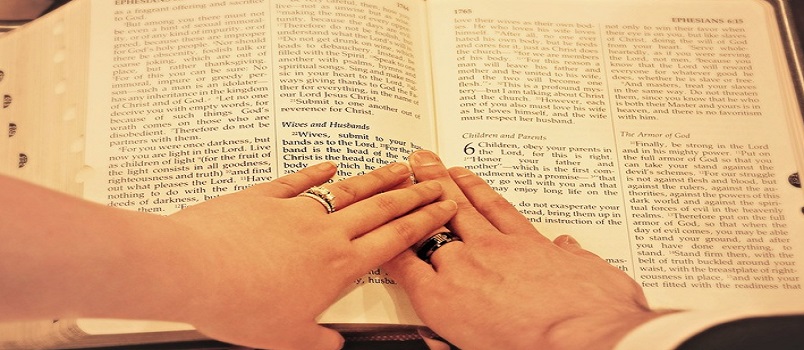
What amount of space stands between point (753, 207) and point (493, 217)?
30 centimetres

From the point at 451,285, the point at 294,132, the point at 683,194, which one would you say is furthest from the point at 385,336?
the point at 683,194

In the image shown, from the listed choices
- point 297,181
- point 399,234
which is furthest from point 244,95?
point 399,234

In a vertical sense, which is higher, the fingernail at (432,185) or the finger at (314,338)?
the fingernail at (432,185)

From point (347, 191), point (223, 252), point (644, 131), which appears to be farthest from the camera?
point (644, 131)

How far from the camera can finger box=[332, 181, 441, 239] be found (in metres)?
0.58

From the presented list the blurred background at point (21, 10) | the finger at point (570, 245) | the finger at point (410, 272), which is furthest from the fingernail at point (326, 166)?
the blurred background at point (21, 10)

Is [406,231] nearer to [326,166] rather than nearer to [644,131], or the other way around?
[326,166]

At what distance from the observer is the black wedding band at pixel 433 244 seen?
604 millimetres

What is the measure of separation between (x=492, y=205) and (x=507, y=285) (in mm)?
109

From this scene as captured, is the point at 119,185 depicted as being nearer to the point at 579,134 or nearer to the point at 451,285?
the point at 451,285

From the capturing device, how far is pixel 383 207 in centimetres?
60

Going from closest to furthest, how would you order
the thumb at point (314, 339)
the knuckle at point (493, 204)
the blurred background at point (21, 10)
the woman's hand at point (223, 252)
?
1. the woman's hand at point (223, 252)
2. the thumb at point (314, 339)
3. the knuckle at point (493, 204)
4. the blurred background at point (21, 10)

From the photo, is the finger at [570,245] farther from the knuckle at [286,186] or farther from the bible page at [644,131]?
the knuckle at [286,186]

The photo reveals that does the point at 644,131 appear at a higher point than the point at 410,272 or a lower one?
higher
